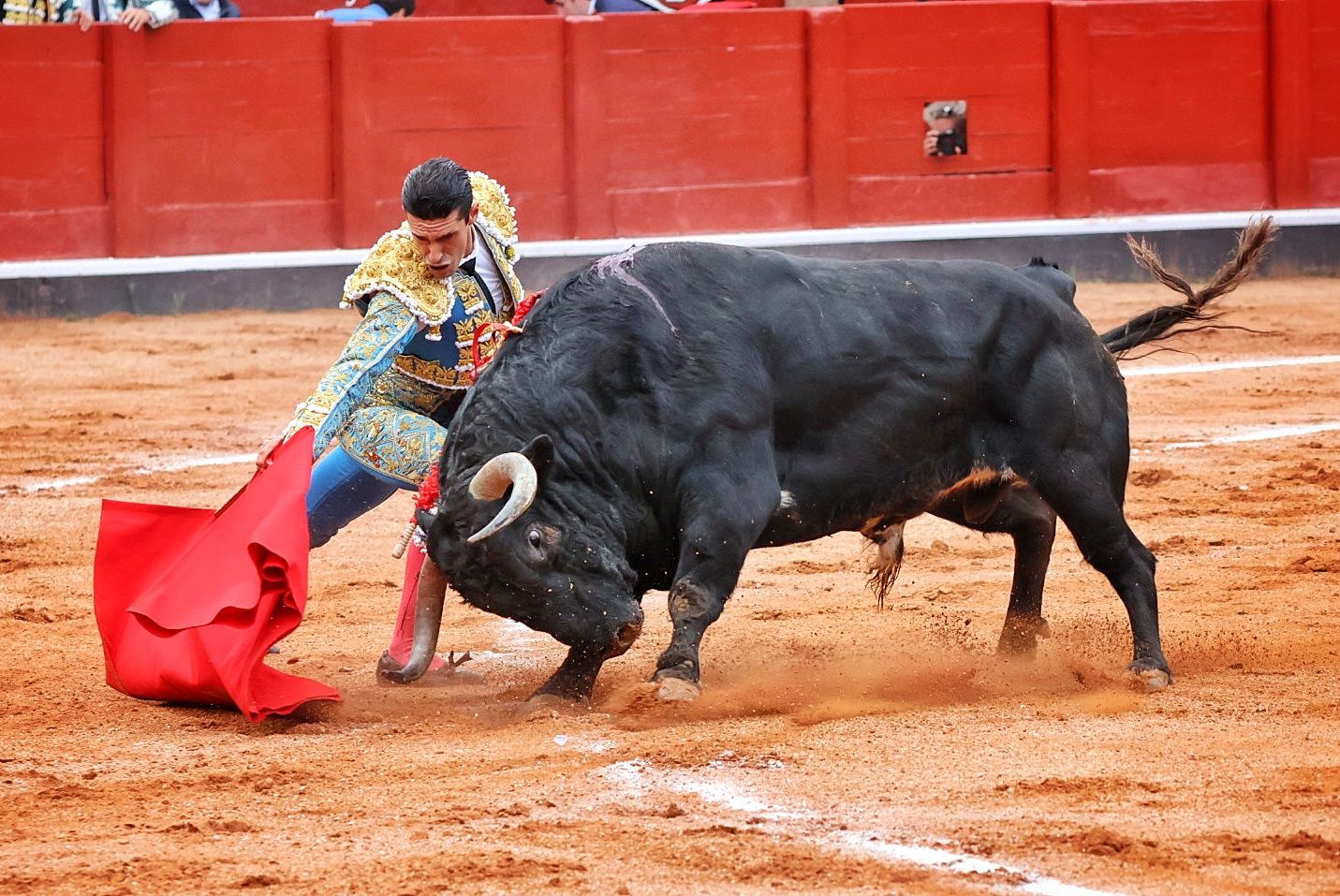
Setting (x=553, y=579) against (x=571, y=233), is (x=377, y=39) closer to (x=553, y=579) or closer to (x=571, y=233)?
(x=571, y=233)

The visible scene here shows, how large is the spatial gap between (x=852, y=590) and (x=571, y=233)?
5381 mm

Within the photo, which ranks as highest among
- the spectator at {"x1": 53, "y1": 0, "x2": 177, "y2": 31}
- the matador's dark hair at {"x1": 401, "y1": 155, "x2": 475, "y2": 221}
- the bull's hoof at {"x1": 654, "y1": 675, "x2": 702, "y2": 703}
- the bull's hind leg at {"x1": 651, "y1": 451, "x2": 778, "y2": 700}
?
the spectator at {"x1": 53, "y1": 0, "x2": 177, "y2": 31}

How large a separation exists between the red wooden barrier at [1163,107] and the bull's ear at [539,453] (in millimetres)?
7500

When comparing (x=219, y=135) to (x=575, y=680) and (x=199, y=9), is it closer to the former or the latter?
(x=199, y=9)

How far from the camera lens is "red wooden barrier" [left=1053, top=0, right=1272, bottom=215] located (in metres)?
10.3

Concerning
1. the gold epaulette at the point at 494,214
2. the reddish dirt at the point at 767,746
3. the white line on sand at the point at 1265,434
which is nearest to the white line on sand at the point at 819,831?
the reddish dirt at the point at 767,746

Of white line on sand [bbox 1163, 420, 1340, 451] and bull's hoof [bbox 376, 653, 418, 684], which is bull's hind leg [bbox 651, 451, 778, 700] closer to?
bull's hoof [bbox 376, 653, 418, 684]

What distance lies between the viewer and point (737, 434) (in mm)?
3480

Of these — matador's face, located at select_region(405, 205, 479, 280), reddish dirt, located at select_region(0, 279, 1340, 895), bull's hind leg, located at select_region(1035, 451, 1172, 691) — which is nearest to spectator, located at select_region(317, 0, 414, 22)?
reddish dirt, located at select_region(0, 279, 1340, 895)

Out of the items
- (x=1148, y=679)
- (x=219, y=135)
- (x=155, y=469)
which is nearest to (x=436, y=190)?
(x=1148, y=679)

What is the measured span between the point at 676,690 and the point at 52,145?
683cm

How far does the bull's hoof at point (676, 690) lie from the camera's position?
340 centimetres

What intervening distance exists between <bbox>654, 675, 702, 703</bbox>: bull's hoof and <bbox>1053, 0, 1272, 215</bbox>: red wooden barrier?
24.6ft

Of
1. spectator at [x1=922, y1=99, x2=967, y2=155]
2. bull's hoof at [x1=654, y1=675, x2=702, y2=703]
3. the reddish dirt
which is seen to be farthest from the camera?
spectator at [x1=922, y1=99, x2=967, y2=155]
